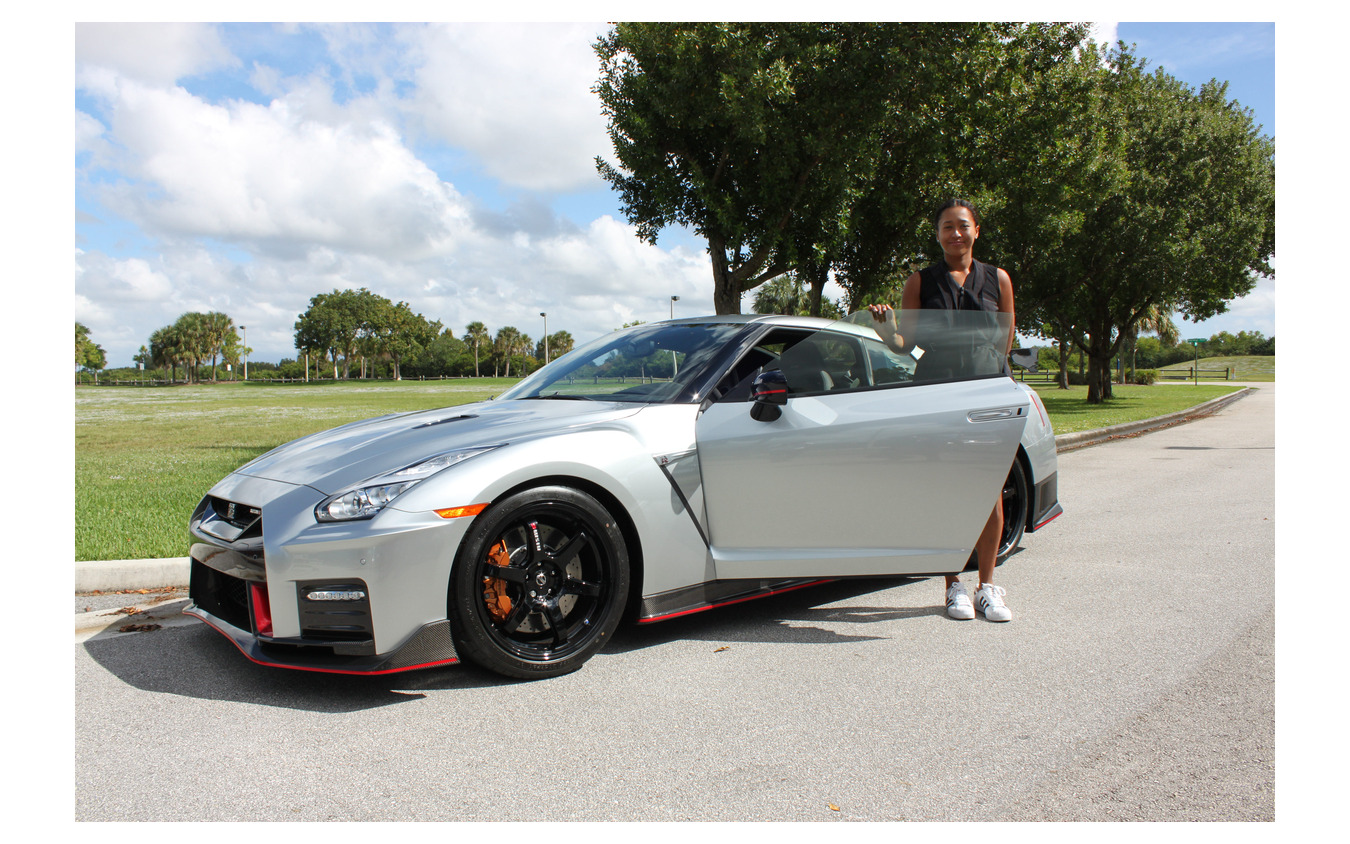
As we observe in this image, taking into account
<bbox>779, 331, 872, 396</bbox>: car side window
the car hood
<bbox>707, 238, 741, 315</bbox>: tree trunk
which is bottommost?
the car hood

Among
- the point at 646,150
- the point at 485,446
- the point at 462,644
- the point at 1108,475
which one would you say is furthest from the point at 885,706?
the point at 646,150

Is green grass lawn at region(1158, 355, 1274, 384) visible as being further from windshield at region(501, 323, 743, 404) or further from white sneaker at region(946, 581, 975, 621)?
windshield at region(501, 323, 743, 404)

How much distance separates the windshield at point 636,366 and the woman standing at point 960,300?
2.79 feet

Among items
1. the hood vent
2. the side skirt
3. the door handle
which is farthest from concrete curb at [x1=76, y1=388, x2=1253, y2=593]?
the door handle

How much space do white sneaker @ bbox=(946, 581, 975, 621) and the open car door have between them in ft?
1.10

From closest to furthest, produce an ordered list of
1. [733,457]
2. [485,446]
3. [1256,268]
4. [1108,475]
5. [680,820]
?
[680,820] < [485,446] < [733,457] < [1108,475] < [1256,268]

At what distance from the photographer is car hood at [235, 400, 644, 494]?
129 inches

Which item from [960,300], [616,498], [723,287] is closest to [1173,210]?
[723,287]

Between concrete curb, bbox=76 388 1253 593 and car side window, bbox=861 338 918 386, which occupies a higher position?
car side window, bbox=861 338 918 386

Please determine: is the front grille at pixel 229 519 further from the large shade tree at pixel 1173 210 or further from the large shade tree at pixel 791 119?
the large shade tree at pixel 1173 210

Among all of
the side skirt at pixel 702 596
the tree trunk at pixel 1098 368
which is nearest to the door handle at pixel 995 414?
the side skirt at pixel 702 596
